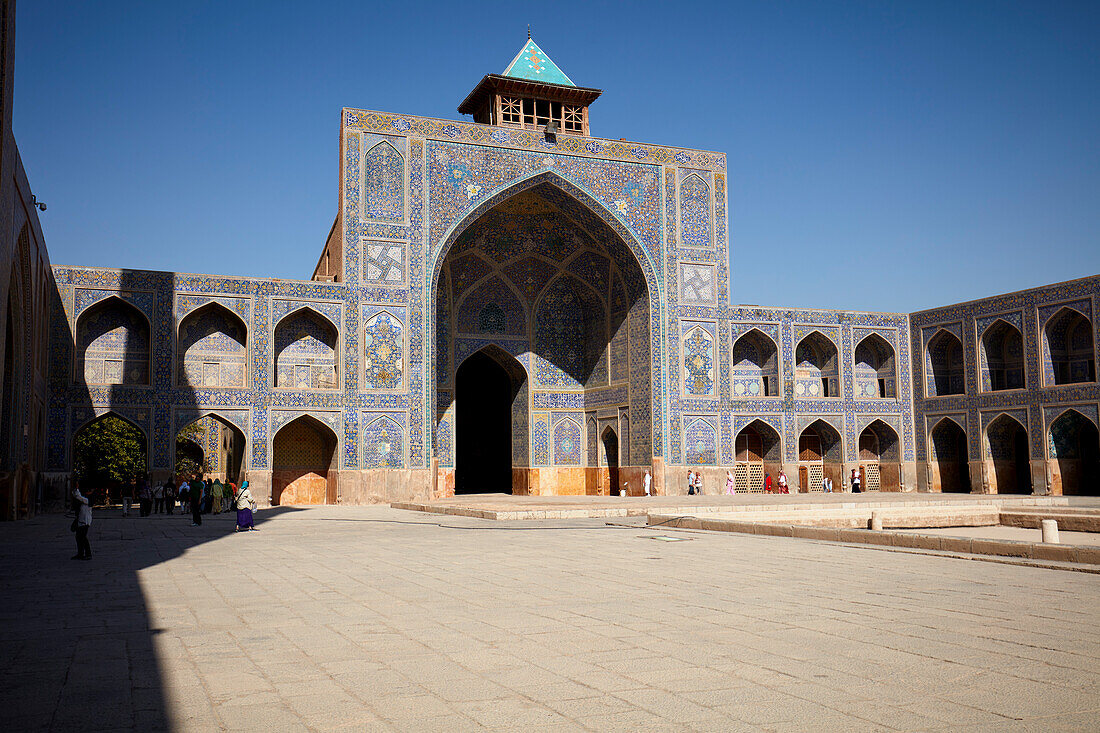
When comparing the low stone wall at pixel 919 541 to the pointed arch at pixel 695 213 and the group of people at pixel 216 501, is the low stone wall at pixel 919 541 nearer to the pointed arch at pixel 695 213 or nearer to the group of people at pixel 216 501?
the group of people at pixel 216 501

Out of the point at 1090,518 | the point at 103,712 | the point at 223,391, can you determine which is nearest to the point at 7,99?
the point at 103,712

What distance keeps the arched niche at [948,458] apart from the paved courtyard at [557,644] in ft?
68.6

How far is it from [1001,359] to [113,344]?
23.4 m

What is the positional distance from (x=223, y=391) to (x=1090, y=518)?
17224 mm

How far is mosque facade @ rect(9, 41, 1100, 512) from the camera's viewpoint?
→ 2133 cm

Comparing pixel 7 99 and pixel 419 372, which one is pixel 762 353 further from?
pixel 7 99

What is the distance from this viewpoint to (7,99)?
1009cm

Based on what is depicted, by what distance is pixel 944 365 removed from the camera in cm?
2794

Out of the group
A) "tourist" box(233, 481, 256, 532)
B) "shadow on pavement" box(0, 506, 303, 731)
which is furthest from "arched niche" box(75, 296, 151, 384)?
"shadow on pavement" box(0, 506, 303, 731)

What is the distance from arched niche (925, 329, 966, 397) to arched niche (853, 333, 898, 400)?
101 cm

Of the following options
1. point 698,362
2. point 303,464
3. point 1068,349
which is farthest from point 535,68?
point 1068,349

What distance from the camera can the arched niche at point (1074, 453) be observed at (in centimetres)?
2417

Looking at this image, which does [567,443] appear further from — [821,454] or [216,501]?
[216,501]

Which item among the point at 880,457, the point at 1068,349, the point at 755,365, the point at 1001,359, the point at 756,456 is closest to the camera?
the point at 1068,349
